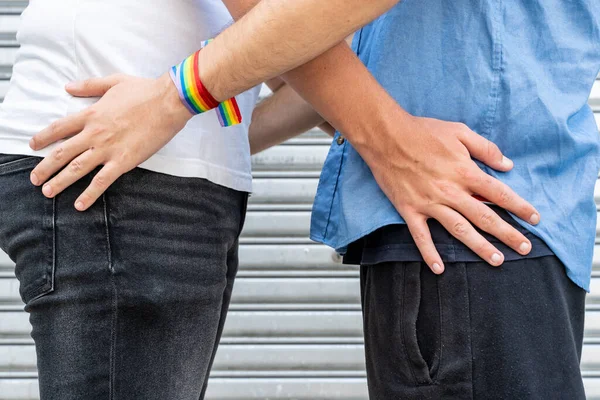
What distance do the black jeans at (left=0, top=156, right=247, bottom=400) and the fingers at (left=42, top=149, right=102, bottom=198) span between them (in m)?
0.02

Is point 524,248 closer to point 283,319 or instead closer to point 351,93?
point 351,93

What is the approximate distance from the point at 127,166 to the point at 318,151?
5.58 feet

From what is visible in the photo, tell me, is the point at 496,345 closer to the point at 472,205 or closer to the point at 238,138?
the point at 472,205

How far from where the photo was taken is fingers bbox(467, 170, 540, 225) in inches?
39.7

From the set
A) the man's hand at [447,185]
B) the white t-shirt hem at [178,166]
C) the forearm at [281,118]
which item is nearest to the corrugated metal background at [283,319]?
the forearm at [281,118]

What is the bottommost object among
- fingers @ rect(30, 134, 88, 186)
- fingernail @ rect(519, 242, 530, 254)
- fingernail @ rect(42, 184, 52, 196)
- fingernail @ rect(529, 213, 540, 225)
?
fingernail @ rect(519, 242, 530, 254)

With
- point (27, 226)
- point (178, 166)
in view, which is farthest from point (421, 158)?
point (27, 226)

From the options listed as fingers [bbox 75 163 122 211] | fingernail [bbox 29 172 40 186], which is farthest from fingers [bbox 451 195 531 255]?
fingernail [bbox 29 172 40 186]

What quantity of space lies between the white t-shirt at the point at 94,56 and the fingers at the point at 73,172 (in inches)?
2.3

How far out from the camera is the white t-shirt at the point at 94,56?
1.05 metres

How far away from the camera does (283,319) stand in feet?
8.68

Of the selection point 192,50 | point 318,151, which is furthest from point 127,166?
point 318,151

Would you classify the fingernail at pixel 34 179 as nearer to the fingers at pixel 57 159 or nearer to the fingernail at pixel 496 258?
the fingers at pixel 57 159

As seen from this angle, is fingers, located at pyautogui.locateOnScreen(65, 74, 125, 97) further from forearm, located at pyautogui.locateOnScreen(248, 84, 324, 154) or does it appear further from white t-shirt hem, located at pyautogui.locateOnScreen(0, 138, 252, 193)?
forearm, located at pyautogui.locateOnScreen(248, 84, 324, 154)
